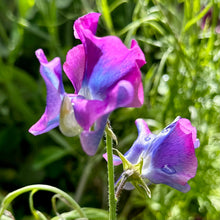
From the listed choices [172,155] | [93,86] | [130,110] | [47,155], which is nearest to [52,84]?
→ [93,86]

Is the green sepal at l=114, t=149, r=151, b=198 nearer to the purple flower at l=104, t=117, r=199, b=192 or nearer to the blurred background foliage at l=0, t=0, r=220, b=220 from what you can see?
the purple flower at l=104, t=117, r=199, b=192

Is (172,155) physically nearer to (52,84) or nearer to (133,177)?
(133,177)

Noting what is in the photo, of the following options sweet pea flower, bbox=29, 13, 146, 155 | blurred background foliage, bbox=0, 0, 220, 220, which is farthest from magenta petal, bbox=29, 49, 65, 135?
blurred background foliage, bbox=0, 0, 220, 220

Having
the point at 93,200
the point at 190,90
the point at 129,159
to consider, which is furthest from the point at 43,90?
the point at 129,159

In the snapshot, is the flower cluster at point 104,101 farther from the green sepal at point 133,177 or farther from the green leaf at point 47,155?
the green leaf at point 47,155

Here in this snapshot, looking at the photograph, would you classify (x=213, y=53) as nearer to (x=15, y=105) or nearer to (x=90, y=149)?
(x=90, y=149)

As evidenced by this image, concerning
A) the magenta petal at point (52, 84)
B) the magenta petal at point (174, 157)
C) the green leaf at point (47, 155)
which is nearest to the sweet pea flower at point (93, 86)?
the magenta petal at point (52, 84)
